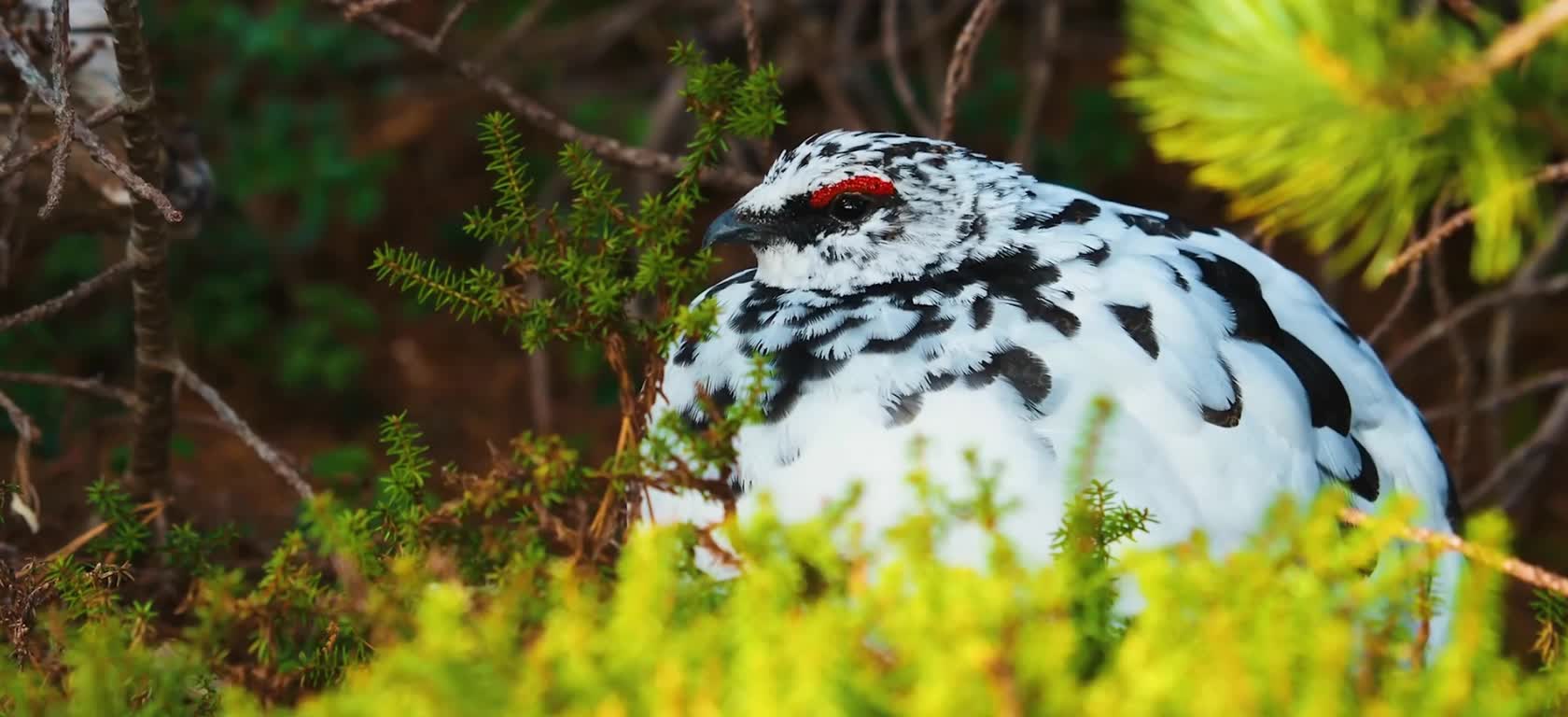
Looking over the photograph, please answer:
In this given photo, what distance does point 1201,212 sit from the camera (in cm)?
478

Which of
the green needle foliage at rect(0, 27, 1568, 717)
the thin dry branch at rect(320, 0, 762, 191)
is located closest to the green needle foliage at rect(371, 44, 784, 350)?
the green needle foliage at rect(0, 27, 1568, 717)

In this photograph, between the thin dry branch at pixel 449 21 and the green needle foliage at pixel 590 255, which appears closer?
the green needle foliage at pixel 590 255

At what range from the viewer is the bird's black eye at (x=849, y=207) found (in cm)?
229

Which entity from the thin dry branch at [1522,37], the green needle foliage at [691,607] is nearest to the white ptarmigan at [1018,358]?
the green needle foliage at [691,607]

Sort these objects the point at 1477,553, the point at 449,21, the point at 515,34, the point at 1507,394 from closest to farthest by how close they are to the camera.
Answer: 1. the point at 1477,553
2. the point at 449,21
3. the point at 1507,394
4. the point at 515,34

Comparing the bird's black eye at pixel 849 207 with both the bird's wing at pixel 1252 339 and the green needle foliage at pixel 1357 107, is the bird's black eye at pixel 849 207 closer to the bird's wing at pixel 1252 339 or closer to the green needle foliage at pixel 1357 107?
the bird's wing at pixel 1252 339

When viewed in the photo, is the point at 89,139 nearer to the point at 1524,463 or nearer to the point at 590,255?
the point at 590,255

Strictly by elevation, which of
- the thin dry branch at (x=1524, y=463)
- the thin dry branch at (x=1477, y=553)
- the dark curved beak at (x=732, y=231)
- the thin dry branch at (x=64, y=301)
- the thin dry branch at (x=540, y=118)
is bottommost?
the thin dry branch at (x=1524, y=463)

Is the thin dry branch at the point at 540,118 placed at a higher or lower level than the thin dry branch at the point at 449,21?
lower

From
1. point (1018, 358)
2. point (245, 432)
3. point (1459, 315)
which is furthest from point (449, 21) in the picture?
point (1459, 315)

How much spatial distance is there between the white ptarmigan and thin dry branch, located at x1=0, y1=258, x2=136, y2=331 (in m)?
0.86

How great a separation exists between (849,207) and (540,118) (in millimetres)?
721

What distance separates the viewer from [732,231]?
2348 millimetres

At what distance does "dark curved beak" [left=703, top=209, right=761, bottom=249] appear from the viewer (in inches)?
91.7
